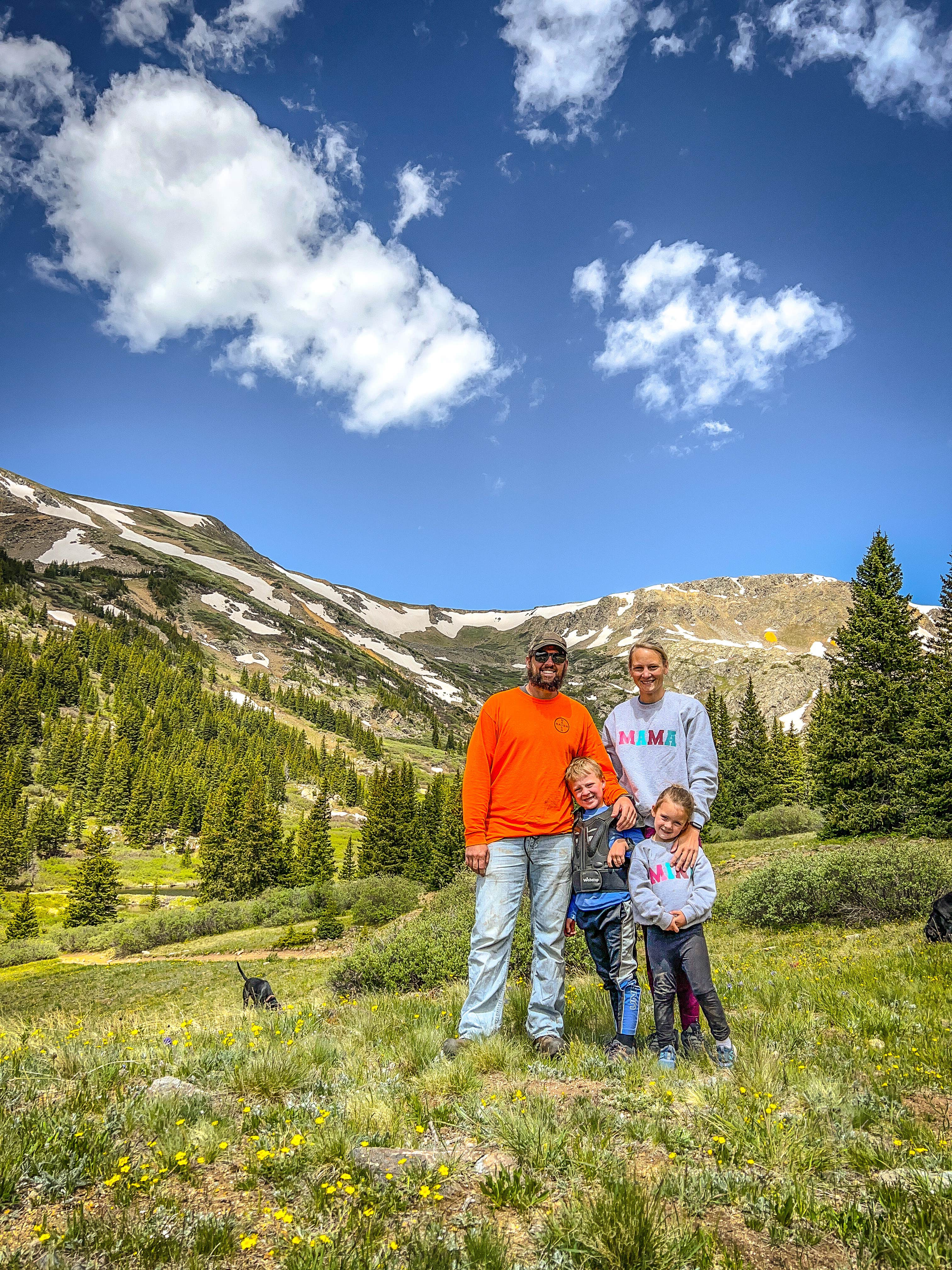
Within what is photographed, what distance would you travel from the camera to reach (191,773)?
9350 cm

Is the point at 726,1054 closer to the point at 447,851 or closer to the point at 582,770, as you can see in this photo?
the point at 582,770

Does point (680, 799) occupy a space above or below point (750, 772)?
above

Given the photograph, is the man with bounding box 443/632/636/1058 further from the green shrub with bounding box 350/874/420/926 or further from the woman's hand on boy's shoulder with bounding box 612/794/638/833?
the green shrub with bounding box 350/874/420/926

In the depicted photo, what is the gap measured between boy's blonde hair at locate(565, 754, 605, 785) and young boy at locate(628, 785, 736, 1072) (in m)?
0.55

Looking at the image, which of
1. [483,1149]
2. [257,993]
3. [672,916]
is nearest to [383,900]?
[257,993]

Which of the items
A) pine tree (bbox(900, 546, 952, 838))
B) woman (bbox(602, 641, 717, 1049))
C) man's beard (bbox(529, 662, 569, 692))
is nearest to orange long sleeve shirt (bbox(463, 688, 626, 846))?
man's beard (bbox(529, 662, 569, 692))

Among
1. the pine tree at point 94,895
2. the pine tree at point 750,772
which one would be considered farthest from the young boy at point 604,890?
the pine tree at point 94,895

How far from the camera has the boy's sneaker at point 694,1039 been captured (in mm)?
4570

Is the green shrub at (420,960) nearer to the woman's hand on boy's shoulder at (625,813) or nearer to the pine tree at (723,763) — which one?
the woman's hand on boy's shoulder at (625,813)

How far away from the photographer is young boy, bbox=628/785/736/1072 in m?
4.47

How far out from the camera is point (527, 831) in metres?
5.19

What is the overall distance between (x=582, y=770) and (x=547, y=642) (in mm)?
1116

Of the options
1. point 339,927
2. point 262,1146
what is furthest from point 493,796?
point 339,927

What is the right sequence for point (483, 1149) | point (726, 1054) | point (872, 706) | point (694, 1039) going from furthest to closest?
point (872, 706) < point (694, 1039) < point (726, 1054) < point (483, 1149)
